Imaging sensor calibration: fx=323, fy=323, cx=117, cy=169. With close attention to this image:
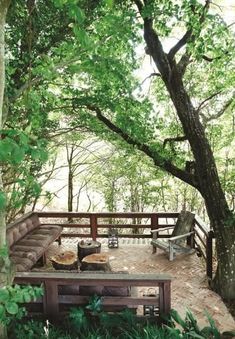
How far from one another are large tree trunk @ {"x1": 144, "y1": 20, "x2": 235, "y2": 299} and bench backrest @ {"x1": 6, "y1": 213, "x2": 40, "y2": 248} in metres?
3.35

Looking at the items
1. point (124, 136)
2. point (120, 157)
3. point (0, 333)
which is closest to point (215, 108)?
point (124, 136)

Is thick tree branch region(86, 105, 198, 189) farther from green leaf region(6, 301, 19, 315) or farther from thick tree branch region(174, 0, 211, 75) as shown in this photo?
green leaf region(6, 301, 19, 315)

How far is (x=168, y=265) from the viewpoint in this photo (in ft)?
19.5

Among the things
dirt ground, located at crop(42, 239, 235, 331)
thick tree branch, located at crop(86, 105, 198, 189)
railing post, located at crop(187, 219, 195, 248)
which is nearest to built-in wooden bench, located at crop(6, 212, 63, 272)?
dirt ground, located at crop(42, 239, 235, 331)

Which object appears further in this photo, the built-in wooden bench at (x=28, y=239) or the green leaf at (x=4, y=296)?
the built-in wooden bench at (x=28, y=239)

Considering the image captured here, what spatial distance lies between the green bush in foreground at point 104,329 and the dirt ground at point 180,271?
842 mm

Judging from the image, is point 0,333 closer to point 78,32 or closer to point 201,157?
point 78,32

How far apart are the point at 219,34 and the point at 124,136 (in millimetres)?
2130

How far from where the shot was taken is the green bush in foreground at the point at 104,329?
3119mm

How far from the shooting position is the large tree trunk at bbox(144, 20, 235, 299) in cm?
469

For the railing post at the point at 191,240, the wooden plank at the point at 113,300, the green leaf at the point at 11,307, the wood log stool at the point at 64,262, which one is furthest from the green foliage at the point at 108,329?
the railing post at the point at 191,240

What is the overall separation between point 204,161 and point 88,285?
2.44 metres

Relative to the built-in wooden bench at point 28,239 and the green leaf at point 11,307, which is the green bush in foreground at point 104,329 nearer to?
the green leaf at point 11,307

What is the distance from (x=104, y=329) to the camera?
3.29 metres
